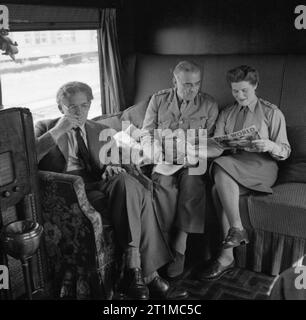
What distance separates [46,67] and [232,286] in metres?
2.28

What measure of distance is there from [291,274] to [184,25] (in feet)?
9.88

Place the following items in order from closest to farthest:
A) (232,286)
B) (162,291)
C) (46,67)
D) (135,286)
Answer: (135,286)
(162,291)
(232,286)
(46,67)

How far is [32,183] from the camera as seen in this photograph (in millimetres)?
2576

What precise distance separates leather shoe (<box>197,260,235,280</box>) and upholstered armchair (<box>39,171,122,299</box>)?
59cm

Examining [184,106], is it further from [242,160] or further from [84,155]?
[84,155]

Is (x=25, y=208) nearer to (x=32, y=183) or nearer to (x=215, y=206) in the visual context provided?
(x=32, y=183)

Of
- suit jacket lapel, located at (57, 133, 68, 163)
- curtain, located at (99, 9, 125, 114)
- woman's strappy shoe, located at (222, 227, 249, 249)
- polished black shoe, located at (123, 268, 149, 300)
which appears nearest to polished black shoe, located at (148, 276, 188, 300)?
polished black shoe, located at (123, 268, 149, 300)

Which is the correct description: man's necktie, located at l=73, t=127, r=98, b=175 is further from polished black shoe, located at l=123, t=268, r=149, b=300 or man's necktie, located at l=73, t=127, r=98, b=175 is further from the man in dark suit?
polished black shoe, located at l=123, t=268, r=149, b=300

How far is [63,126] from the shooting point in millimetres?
2771

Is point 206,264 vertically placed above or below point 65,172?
below

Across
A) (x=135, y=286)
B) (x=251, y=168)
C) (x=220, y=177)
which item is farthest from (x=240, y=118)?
(x=135, y=286)

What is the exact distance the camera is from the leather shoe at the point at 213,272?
291 cm

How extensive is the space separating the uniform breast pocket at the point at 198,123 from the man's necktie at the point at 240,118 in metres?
0.26
